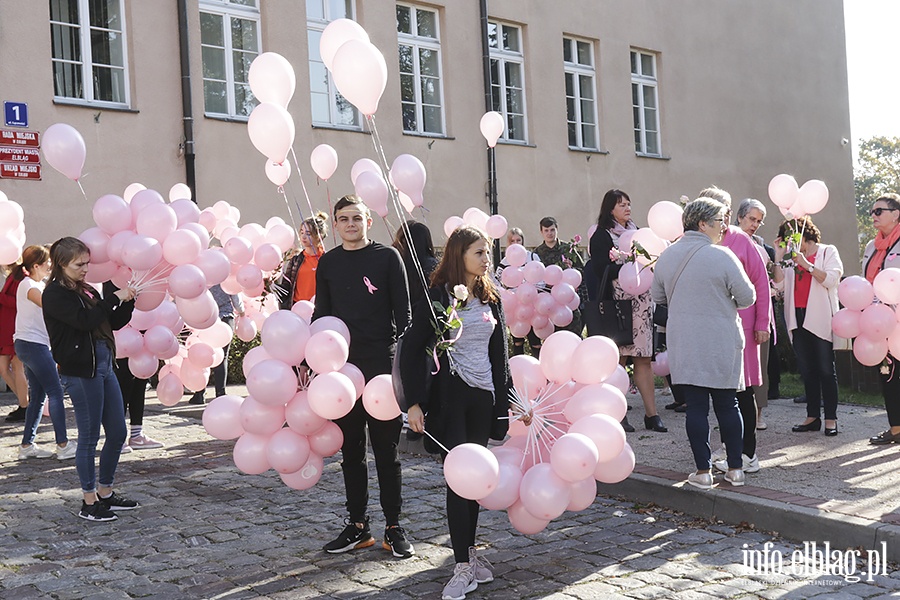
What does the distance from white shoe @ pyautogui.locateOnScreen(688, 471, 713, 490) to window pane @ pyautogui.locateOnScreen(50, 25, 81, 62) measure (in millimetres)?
10414

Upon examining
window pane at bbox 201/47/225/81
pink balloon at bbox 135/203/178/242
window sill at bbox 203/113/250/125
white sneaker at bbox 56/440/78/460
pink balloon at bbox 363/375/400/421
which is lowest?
white sneaker at bbox 56/440/78/460

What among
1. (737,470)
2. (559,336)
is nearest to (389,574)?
(559,336)

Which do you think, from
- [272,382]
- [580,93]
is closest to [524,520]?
[272,382]

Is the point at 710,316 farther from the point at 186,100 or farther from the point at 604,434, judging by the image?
the point at 186,100

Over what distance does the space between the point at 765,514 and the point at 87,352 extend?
430 cm

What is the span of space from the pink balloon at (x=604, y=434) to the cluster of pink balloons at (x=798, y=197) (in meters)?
4.01

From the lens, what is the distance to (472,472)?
14.9 feet

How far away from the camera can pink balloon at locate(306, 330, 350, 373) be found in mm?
5164

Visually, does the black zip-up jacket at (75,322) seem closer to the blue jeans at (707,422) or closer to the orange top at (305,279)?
the orange top at (305,279)

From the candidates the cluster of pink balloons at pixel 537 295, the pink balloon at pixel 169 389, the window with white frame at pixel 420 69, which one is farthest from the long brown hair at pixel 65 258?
the window with white frame at pixel 420 69

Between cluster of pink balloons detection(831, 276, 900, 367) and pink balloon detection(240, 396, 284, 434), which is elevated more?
cluster of pink balloons detection(831, 276, 900, 367)

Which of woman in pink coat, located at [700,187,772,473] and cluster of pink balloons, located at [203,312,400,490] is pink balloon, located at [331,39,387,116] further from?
woman in pink coat, located at [700,187,772,473]

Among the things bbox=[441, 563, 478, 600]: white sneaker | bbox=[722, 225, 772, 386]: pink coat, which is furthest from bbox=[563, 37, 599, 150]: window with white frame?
bbox=[441, 563, 478, 600]: white sneaker

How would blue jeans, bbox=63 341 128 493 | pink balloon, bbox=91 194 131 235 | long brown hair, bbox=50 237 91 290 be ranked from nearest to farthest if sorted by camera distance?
long brown hair, bbox=50 237 91 290
blue jeans, bbox=63 341 128 493
pink balloon, bbox=91 194 131 235
